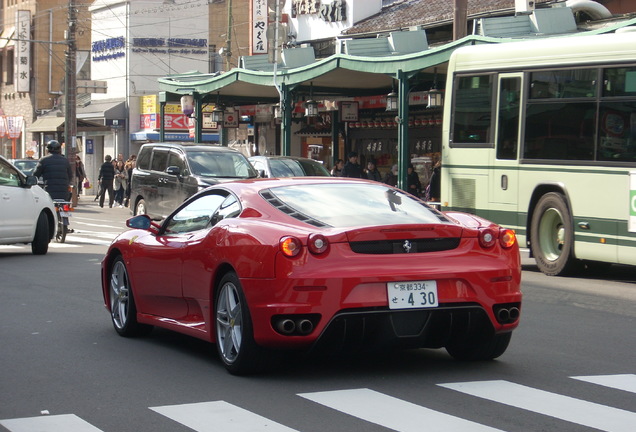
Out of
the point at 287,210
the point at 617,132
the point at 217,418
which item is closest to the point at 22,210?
the point at 617,132

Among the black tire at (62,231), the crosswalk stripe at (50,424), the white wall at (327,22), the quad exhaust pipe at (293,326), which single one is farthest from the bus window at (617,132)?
the white wall at (327,22)

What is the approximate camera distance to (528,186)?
15844mm

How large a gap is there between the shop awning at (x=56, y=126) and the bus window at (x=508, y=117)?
131 ft

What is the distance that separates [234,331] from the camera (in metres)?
7.64

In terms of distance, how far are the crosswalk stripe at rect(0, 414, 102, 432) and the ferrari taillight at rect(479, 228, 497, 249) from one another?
296cm

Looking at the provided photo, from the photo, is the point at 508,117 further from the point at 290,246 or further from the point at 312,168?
the point at 290,246

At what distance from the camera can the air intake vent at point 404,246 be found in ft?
24.1

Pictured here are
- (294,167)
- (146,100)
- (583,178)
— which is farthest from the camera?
(146,100)

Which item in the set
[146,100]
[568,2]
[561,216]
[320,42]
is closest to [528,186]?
[561,216]

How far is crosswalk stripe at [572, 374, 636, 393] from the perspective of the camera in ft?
24.1

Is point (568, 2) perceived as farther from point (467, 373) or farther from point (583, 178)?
point (467, 373)

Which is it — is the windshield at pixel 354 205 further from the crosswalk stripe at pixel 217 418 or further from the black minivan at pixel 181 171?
the black minivan at pixel 181 171

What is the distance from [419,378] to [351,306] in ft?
2.61

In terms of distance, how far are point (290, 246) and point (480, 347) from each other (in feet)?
5.73
